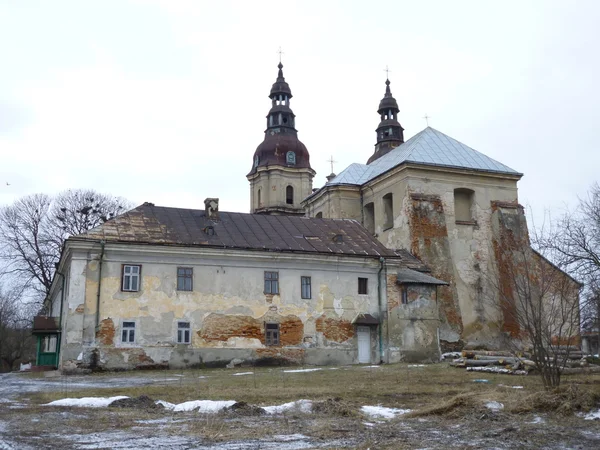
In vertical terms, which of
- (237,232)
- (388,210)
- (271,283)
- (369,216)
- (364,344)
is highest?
(369,216)

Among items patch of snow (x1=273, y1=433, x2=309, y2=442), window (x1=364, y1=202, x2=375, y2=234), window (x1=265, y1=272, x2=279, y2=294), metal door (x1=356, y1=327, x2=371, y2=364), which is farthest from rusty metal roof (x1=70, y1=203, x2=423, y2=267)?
patch of snow (x1=273, y1=433, x2=309, y2=442)

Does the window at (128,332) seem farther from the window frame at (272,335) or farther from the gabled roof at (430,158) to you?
the gabled roof at (430,158)

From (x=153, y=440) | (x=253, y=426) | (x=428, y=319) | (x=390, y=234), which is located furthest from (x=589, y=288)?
(x=153, y=440)

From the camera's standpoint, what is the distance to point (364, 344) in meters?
25.0

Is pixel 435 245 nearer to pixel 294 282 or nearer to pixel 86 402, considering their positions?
pixel 294 282

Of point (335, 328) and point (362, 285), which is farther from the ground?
point (362, 285)

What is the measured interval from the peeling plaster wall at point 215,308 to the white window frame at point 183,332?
0.12 m

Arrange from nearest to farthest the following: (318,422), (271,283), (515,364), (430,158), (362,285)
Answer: (318,422)
(515,364)
(271,283)
(362,285)
(430,158)

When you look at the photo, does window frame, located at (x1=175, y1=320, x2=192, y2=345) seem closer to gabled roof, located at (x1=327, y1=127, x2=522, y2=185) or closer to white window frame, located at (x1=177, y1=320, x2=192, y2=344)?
white window frame, located at (x1=177, y1=320, x2=192, y2=344)

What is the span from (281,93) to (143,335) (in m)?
31.7

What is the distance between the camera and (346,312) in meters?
24.9

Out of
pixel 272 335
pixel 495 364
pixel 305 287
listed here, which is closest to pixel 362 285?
pixel 305 287

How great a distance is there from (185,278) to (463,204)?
15.1 metres

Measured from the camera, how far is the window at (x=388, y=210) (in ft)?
108
